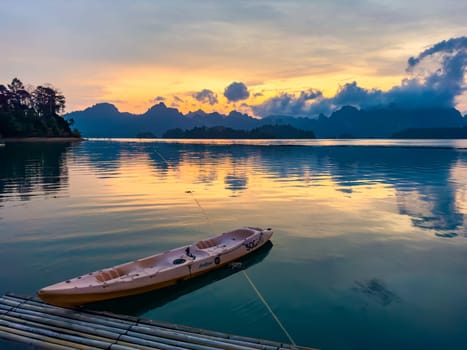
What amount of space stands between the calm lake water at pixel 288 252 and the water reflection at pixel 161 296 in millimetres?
66

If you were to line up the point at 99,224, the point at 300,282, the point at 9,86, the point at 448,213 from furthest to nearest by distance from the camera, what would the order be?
the point at 9,86 → the point at 448,213 → the point at 99,224 → the point at 300,282

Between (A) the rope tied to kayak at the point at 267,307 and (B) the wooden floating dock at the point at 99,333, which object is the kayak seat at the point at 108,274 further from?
(A) the rope tied to kayak at the point at 267,307

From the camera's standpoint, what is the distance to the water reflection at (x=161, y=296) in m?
12.4

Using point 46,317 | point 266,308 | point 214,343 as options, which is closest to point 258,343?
point 214,343

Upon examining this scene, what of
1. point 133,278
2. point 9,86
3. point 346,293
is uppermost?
point 9,86

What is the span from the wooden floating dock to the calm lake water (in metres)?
1.35

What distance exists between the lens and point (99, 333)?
9.88 metres

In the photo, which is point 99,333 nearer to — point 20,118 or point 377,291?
point 377,291

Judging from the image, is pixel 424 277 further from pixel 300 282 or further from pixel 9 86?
pixel 9 86

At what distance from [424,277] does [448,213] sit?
1481 centimetres

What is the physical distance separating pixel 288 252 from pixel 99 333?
1075 cm

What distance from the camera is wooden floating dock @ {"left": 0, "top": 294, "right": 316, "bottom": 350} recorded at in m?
9.39

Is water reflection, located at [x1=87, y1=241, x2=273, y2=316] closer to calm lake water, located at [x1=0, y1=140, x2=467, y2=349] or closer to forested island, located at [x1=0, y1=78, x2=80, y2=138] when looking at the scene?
calm lake water, located at [x1=0, y1=140, x2=467, y2=349]

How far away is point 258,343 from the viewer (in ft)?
31.5
